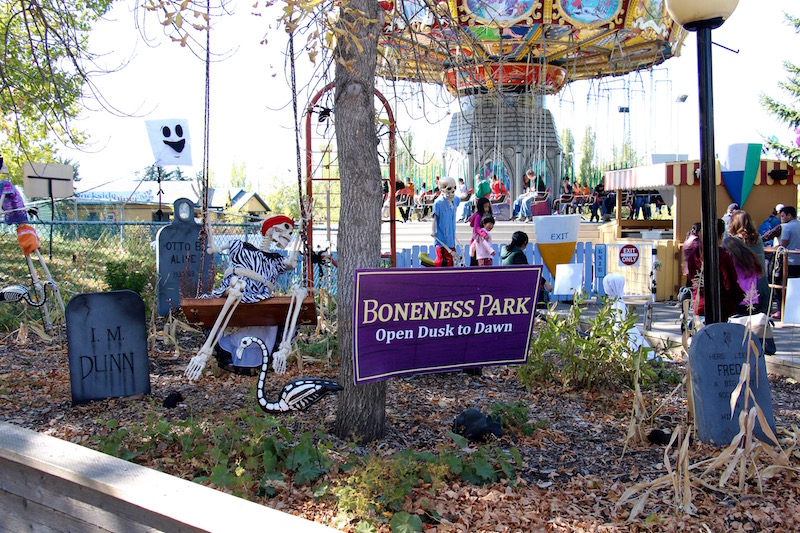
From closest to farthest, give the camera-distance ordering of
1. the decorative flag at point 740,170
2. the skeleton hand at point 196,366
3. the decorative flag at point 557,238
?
1. the skeleton hand at point 196,366
2. the decorative flag at point 557,238
3. the decorative flag at point 740,170

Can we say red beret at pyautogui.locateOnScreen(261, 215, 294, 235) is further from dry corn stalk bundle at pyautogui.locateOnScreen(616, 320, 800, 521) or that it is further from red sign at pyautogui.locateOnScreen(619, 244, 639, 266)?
red sign at pyautogui.locateOnScreen(619, 244, 639, 266)

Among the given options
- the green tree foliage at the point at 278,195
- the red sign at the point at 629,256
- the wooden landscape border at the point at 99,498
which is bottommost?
the wooden landscape border at the point at 99,498

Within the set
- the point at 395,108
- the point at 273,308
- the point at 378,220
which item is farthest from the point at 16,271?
the point at 378,220

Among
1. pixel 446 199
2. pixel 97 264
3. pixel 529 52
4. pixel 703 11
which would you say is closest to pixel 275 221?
pixel 446 199

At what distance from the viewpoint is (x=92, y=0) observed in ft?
53.5

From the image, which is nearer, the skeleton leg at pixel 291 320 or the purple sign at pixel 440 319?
the purple sign at pixel 440 319

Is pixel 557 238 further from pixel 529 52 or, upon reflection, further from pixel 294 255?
pixel 529 52

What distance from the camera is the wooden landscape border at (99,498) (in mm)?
2504

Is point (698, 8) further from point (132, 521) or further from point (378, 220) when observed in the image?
point (132, 521)

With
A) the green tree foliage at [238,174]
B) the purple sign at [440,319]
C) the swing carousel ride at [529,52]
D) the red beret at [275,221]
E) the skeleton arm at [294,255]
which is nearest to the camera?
the purple sign at [440,319]

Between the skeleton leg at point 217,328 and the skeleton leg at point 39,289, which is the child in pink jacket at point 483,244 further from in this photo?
the skeleton leg at point 39,289

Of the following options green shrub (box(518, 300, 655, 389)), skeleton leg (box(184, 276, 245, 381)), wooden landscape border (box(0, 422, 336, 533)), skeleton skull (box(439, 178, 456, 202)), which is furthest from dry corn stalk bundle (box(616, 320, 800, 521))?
skeleton skull (box(439, 178, 456, 202))

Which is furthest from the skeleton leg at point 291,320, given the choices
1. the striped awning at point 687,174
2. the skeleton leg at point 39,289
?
the striped awning at point 687,174

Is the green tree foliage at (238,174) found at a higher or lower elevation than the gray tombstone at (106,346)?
higher
